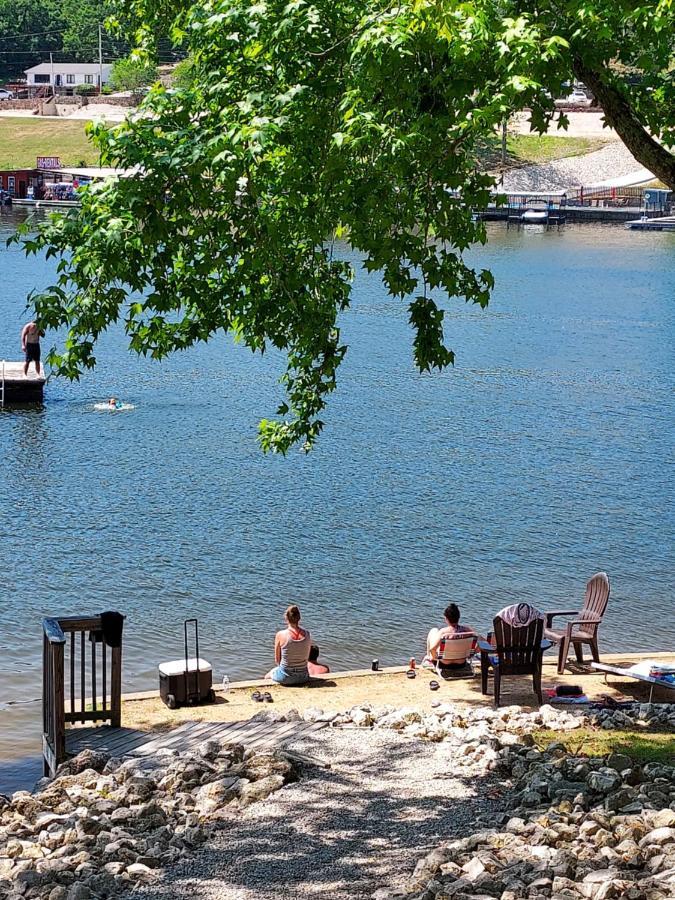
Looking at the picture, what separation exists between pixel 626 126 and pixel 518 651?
18.0 feet

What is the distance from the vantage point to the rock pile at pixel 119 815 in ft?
28.1

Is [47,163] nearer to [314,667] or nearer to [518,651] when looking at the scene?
[314,667]

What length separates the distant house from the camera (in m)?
147

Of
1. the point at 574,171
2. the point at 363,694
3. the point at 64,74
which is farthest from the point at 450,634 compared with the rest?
the point at 64,74

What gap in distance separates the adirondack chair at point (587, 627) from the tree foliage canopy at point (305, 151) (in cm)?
479

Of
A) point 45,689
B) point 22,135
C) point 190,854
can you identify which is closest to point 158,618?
point 45,689

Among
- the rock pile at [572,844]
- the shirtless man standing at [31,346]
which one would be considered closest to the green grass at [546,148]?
the shirtless man standing at [31,346]

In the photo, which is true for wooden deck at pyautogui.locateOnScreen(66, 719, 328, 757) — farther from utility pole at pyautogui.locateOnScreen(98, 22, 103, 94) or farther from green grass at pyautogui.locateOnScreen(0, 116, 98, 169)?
utility pole at pyautogui.locateOnScreen(98, 22, 103, 94)

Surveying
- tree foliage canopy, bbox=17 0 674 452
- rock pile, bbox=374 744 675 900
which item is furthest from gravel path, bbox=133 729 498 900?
tree foliage canopy, bbox=17 0 674 452

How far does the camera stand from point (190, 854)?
8.79m

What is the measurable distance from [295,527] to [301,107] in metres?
13.5

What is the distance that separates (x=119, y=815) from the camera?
9578 millimetres

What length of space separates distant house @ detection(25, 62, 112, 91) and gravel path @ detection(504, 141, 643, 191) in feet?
185

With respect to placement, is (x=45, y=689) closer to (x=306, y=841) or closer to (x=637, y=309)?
(x=306, y=841)
